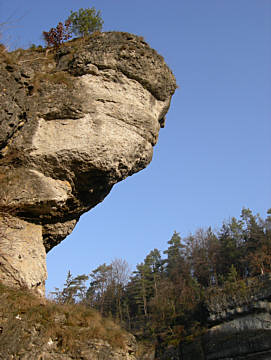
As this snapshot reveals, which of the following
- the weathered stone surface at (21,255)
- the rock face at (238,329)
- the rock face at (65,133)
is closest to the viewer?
the weathered stone surface at (21,255)

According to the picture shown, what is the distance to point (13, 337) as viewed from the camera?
631 cm

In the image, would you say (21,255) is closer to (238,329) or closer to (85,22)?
(85,22)

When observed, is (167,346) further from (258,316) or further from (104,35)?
(104,35)

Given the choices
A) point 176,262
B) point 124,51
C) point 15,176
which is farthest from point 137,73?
point 176,262

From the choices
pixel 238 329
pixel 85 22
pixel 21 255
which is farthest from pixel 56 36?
pixel 238 329

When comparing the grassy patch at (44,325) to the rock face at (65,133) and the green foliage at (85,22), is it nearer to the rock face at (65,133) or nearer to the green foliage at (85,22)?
the rock face at (65,133)

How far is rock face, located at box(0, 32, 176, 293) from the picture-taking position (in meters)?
9.05

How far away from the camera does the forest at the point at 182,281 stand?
112 ft

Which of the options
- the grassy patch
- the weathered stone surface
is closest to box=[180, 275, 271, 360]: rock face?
the grassy patch

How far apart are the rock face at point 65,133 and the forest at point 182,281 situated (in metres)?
24.5

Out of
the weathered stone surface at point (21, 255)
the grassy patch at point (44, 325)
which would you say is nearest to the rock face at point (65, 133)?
the weathered stone surface at point (21, 255)

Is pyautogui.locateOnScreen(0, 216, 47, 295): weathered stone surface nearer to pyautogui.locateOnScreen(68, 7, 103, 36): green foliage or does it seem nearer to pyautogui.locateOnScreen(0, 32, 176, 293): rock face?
pyautogui.locateOnScreen(0, 32, 176, 293): rock face

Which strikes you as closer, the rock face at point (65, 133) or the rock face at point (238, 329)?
the rock face at point (65, 133)

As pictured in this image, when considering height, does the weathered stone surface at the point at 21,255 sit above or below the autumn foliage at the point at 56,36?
below
